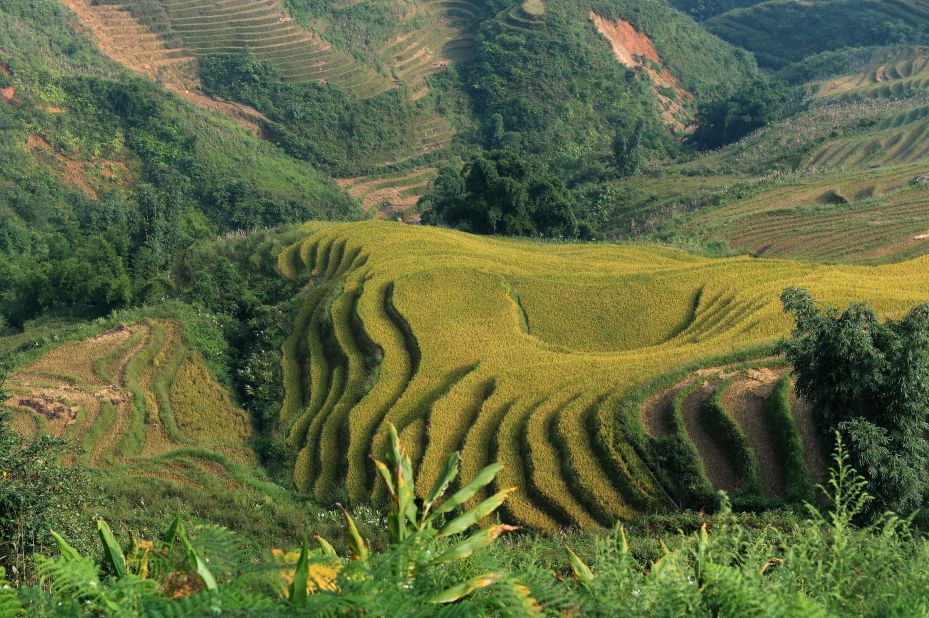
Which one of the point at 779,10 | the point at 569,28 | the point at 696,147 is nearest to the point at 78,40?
the point at 569,28

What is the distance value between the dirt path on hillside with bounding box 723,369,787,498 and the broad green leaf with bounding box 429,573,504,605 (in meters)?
7.93

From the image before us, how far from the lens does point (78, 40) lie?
4653cm

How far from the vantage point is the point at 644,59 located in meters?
59.6

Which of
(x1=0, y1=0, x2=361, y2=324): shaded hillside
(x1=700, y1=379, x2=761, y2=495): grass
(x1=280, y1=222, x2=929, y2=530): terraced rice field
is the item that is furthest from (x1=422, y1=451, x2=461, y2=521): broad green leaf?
(x1=0, y1=0, x2=361, y2=324): shaded hillside

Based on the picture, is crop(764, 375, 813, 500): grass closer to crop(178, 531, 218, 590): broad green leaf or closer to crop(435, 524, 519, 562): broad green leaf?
crop(435, 524, 519, 562): broad green leaf

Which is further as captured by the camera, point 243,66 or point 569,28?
point 569,28

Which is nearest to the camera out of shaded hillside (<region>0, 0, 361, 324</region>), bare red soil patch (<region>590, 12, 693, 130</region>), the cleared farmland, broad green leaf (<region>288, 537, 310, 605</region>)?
broad green leaf (<region>288, 537, 310, 605</region>)

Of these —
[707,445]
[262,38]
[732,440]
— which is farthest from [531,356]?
[262,38]

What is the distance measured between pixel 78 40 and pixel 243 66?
30.9 feet

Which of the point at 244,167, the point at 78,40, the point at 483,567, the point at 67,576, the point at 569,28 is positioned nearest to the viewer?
the point at 67,576

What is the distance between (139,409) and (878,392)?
13082 millimetres

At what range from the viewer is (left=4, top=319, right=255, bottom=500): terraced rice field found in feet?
45.8

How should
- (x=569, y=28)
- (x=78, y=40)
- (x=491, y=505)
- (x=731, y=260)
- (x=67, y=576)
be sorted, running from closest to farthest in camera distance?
(x=67, y=576) < (x=491, y=505) < (x=731, y=260) < (x=78, y=40) < (x=569, y=28)

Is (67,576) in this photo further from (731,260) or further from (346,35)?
(346,35)
